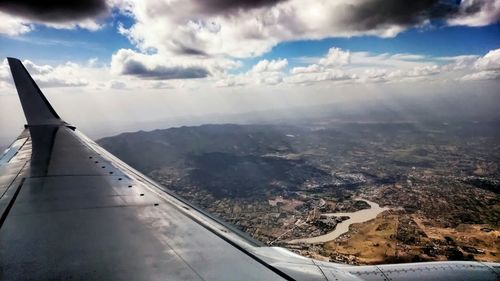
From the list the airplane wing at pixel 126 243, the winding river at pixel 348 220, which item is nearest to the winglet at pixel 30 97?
the airplane wing at pixel 126 243

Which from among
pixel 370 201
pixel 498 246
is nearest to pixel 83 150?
pixel 498 246

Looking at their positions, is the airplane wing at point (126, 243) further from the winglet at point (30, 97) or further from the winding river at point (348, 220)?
the winding river at point (348, 220)

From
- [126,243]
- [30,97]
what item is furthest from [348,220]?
[126,243]

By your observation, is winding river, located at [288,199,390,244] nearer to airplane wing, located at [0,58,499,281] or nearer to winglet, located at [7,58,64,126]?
winglet, located at [7,58,64,126]

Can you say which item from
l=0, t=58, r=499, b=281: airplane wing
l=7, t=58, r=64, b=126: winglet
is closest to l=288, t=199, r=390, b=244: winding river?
l=7, t=58, r=64, b=126: winglet

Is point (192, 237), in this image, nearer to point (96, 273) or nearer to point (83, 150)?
point (96, 273)

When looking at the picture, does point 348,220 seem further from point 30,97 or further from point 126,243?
point 126,243

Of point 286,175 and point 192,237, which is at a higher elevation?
point 192,237
